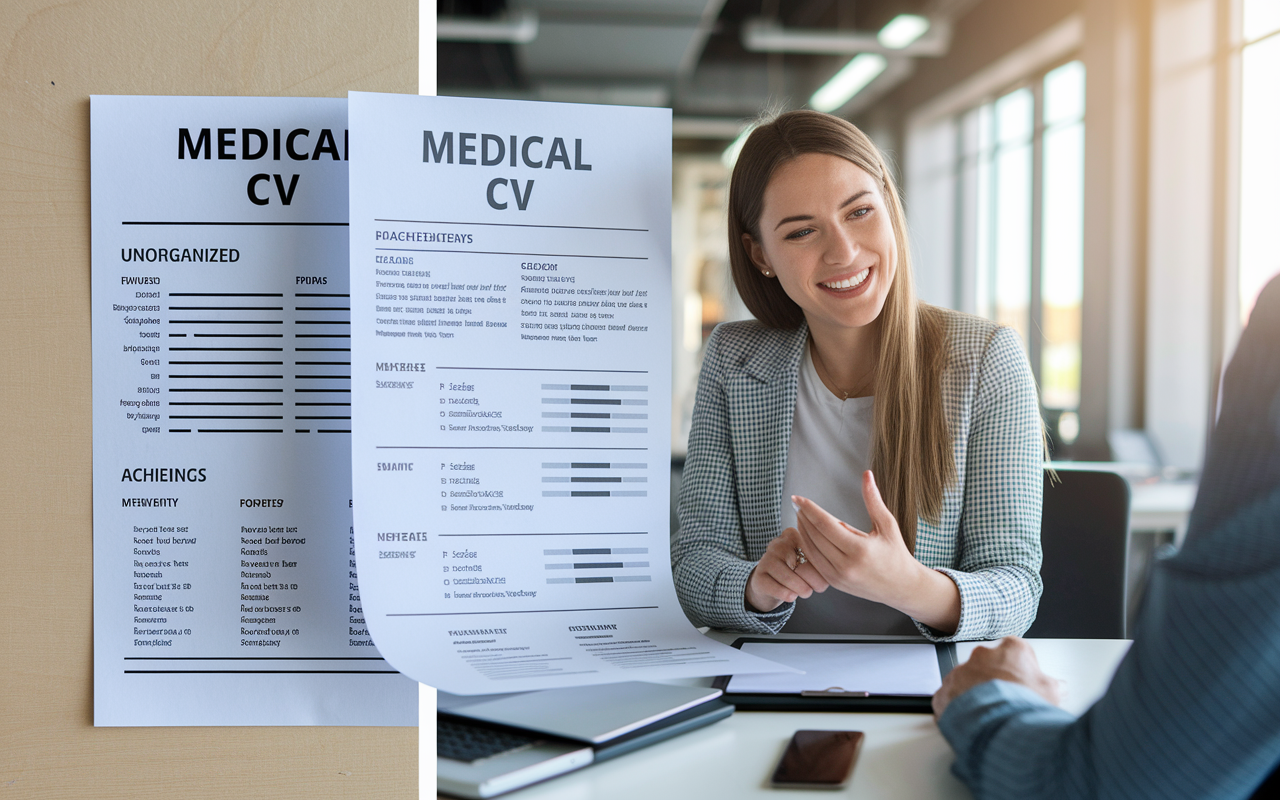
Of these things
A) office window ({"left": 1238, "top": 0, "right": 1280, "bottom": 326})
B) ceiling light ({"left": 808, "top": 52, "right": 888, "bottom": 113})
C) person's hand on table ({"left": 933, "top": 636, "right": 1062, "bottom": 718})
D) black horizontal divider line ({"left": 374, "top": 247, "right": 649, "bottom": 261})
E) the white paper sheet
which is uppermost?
ceiling light ({"left": 808, "top": 52, "right": 888, "bottom": 113})

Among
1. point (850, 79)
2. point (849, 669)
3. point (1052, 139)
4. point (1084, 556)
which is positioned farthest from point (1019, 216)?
point (849, 669)

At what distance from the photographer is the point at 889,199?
1.54 m

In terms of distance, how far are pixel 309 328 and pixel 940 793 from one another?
57 cm

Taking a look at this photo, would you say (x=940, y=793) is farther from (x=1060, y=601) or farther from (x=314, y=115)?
(x=1060, y=601)

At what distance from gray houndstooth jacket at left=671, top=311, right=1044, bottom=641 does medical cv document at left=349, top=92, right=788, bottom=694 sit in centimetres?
84

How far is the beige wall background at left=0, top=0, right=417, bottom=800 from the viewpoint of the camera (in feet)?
→ 1.42

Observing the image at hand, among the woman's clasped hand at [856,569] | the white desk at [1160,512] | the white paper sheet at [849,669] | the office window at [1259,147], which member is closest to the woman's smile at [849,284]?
the woman's clasped hand at [856,569]

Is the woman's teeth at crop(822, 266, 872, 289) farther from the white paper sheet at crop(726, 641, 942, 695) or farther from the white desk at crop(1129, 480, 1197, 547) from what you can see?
the white desk at crop(1129, 480, 1197, 547)

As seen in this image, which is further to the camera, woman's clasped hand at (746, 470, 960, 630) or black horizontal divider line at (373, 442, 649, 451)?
woman's clasped hand at (746, 470, 960, 630)

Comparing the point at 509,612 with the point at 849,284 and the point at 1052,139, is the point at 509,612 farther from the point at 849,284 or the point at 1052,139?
the point at 1052,139

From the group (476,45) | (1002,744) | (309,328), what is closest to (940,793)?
(1002,744)

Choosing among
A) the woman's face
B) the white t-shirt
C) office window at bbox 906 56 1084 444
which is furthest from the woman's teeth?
office window at bbox 906 56 1084 444

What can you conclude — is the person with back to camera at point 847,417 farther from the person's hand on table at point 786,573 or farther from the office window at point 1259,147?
the office window at point 1259,147

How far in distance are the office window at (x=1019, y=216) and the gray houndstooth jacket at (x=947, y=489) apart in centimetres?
439
